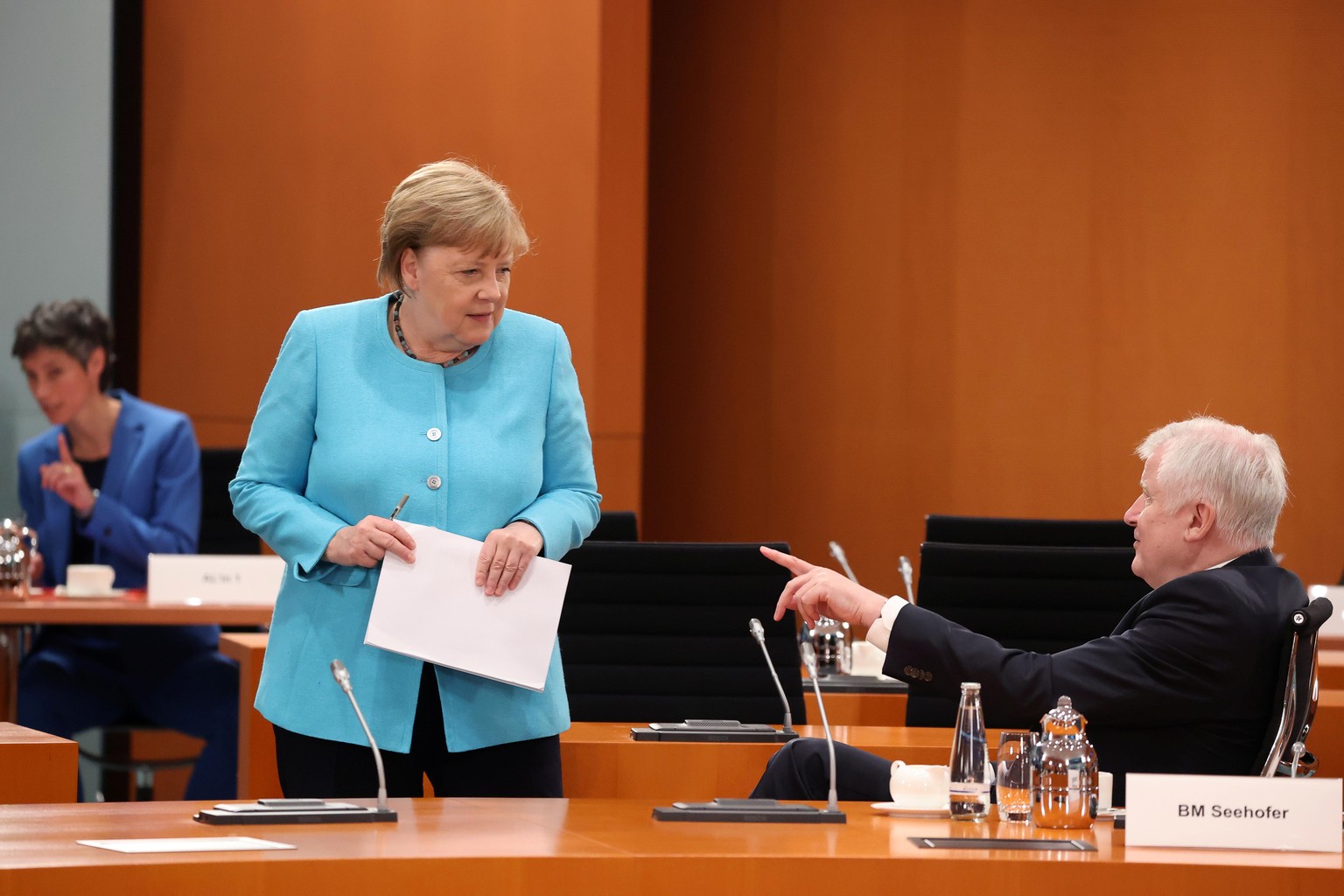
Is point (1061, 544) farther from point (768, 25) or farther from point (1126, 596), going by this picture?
point (768, 25)

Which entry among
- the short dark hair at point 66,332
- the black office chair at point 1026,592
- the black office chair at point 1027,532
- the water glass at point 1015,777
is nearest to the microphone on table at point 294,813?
the water glass at point 1015,777

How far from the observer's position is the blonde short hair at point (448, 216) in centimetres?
250

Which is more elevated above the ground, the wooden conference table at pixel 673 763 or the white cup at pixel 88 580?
the white cup at pixel 88 580

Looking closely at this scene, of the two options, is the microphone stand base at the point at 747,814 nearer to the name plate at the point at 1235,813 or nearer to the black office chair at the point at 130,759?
the name plate at the point at 1235,813

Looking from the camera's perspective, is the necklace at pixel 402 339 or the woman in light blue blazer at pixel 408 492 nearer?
the woman in light blue blazer at pixel 408 492

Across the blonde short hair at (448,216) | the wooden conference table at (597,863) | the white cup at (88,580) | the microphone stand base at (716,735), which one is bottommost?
the microphone stand base at (716,735)

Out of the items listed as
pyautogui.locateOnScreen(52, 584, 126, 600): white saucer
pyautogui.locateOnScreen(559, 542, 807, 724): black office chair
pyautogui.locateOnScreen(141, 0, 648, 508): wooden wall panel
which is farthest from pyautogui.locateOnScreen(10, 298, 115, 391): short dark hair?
pyautogui.locateOnScreen(559, 542, 807, 724): black office chair

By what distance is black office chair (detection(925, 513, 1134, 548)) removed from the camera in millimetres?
4082

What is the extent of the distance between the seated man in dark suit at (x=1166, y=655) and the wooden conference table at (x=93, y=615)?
236cm

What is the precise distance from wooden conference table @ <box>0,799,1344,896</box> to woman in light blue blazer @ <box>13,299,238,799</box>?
2.68 m

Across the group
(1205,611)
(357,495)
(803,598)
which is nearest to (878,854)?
(803,598)

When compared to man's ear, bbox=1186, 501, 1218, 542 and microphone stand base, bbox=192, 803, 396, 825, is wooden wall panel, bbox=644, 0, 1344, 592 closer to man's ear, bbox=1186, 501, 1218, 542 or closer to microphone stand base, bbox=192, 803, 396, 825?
man's ear, bbox=1186, 501, 1218, 542

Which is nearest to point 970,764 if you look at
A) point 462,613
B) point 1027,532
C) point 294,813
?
point 462,613

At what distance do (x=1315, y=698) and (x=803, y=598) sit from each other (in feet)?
2.33
